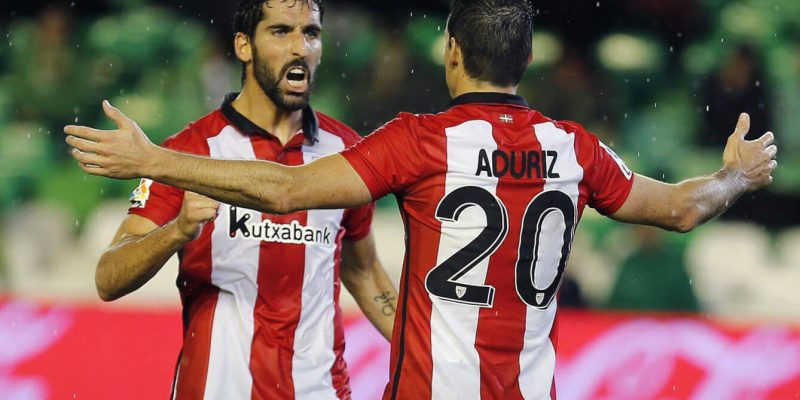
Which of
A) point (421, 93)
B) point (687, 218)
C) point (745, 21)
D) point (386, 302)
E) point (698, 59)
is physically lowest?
point (386, 302)

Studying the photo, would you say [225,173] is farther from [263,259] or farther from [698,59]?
[698,59]

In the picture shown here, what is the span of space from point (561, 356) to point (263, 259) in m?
2.22

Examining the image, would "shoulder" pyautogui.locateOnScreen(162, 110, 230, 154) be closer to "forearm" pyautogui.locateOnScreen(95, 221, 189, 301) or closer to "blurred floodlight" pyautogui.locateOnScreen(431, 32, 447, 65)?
"forearm" pyautogui.locateOnScreen(95, 221, 189, 301)

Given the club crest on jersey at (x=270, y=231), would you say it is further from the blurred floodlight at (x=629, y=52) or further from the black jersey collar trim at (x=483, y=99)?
the blurred floodlight at (x=629, y=52)

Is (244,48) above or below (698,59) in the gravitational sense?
below

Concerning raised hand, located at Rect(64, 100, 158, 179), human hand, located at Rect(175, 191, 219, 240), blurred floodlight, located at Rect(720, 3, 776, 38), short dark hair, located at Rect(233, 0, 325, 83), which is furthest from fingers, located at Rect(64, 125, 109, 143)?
blurred floodlight, located at Rect(720, 3, 776, 38)

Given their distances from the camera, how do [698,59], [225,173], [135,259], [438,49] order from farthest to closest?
[698,59], [438,49], [135,259], [225,173]

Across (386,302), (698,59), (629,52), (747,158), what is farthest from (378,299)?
(698,59)

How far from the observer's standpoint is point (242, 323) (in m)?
3.69

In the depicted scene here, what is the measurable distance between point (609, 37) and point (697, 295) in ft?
7.44

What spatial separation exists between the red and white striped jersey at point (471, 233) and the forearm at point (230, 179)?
21 cm

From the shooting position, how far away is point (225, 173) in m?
2.93

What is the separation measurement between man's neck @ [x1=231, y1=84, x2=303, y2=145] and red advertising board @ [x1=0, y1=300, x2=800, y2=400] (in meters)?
1.82

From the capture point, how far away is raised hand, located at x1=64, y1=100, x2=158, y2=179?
2.79 m
